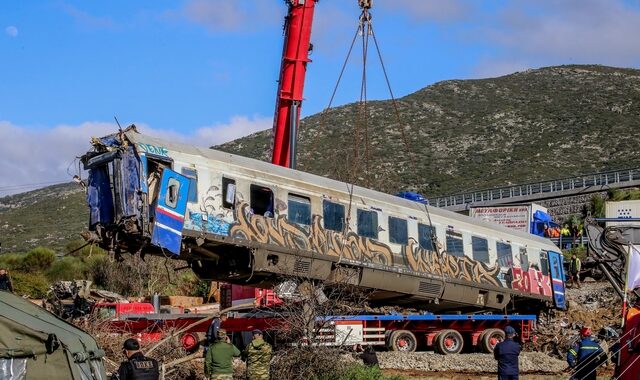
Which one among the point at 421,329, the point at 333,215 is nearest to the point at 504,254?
the point at 421,329

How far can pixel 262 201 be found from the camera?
1988 cm

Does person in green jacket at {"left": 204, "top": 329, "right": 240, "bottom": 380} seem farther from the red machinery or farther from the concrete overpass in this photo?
the concrete overpass

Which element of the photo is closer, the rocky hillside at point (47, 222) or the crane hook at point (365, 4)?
the crane hook at point (365, 4)

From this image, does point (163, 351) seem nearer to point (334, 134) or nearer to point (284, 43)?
point (284, 43)

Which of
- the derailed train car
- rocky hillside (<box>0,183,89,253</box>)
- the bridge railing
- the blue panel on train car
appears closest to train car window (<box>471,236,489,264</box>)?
the derailed train car

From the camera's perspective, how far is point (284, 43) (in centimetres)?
2520

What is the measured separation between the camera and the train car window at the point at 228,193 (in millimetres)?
19078

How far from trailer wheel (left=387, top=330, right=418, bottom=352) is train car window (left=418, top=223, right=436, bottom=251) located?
92.1 inches

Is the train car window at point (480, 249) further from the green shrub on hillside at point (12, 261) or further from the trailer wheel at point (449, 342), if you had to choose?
the green shrub on hillside at point (12, 261)

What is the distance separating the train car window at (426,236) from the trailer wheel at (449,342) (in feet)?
8.77

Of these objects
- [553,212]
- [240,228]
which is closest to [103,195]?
[240,228]

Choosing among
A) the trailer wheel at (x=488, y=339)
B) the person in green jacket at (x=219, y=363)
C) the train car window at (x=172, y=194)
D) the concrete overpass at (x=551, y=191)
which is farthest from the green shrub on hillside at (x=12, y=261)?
the person in green jacket at (x=219, y=363)

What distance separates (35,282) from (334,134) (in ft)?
179

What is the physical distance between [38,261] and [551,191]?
31.1 meters
